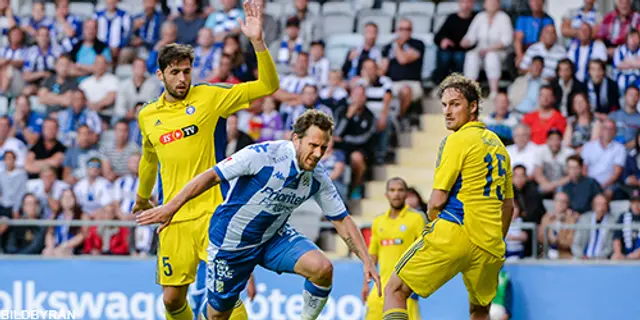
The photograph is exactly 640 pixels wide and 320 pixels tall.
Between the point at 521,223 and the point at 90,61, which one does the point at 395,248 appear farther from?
the point at 90,61

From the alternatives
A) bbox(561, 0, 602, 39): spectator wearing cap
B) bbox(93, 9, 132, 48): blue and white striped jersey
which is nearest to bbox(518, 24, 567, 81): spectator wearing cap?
bbox(561, 0, 602, 39): spectator wearing cap

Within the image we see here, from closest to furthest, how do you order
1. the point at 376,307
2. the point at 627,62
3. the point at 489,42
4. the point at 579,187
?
1. the point at 376,307
2. the point at 579,187
3. the point at 627,62
4. the point at 489,42

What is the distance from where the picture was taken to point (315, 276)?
8.61m

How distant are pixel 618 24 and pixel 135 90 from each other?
6.63m

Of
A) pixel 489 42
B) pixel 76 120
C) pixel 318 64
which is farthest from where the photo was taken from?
pixel 76 120

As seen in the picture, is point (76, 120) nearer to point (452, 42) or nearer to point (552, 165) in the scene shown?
point (452, 42)

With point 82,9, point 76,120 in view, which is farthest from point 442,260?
point 82,9

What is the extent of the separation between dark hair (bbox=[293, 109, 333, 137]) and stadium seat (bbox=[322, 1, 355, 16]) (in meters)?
9.16

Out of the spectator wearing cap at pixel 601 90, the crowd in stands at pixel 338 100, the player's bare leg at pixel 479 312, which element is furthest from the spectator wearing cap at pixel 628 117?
the player's bare leg at pixel 479 312

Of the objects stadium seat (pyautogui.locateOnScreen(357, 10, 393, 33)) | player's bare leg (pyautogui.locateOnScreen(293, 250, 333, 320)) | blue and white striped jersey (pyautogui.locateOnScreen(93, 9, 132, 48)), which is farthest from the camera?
blue and white striped jersey (pyautogui.locateOnScreen(93, 9, 132, 48))

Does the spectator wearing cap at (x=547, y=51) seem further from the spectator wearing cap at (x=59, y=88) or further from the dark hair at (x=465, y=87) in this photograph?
the dark hair at (x=465, y=87)

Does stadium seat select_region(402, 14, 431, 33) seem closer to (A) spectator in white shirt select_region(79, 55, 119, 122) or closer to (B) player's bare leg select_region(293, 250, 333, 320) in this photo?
(A) spectator in white shirt select_region(79, 55, 119, 122)

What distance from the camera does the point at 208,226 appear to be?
9.11m

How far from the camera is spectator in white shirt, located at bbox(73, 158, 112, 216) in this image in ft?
48.9
